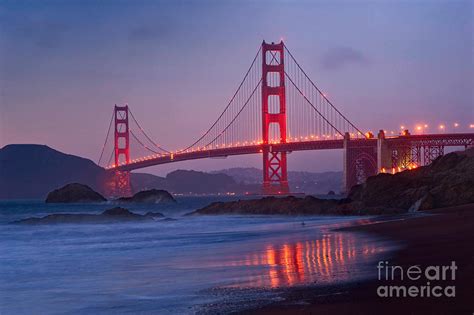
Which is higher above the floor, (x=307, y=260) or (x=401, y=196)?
(x=401, y=196)

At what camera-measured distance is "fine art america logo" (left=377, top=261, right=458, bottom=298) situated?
644 centimetres

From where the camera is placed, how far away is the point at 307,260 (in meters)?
10.6

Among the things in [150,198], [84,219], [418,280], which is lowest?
[84,219]

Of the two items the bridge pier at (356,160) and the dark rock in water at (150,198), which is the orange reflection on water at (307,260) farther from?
the dark rock in water at (150,198)

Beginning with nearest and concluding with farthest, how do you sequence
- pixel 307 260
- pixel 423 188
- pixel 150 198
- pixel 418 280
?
pixel 418 280 → pixel 307 260 → pixel 423 188 → pixel 150 198

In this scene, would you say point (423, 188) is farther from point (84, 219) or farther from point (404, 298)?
point (404, 298)

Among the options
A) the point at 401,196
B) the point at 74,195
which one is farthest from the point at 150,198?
the point at 401,196

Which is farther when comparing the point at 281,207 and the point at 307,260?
the point at 281,207

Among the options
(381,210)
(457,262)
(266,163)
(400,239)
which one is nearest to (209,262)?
(400,239)

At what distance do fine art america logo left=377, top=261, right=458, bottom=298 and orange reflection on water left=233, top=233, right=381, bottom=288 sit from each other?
59 cm

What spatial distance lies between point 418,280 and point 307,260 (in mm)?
3556

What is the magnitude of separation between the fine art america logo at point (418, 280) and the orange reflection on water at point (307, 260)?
0.59 m

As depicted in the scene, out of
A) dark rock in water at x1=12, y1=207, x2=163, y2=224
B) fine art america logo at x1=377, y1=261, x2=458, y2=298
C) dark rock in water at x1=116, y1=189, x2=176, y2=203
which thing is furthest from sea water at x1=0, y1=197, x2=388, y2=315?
dark rock in water at x1=116, y1=189, x2=176, y2=203

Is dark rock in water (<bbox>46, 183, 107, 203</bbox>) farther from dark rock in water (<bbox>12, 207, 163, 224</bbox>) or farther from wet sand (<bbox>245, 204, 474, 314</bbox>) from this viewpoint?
wet sand (<bbox>245, 204, 474, 314</bbox>)
